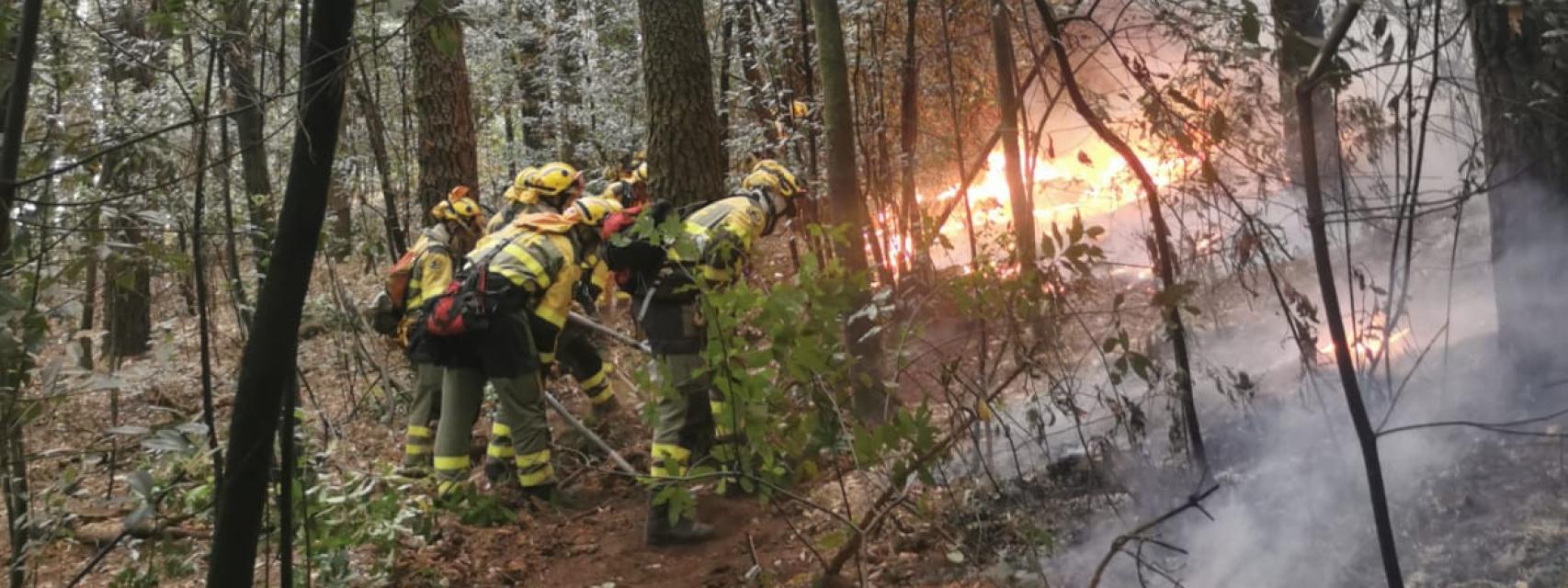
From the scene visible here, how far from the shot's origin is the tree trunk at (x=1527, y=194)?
4605 mm

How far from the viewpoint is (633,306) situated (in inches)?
249

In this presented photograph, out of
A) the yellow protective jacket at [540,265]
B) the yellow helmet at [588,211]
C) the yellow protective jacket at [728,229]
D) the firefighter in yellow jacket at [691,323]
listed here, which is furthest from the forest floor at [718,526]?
the yellow helmet at [588,211]

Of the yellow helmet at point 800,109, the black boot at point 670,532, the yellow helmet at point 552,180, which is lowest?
the black boot at point 670,532

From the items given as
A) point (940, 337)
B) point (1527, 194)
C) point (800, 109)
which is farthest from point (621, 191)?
point (1527, 194)

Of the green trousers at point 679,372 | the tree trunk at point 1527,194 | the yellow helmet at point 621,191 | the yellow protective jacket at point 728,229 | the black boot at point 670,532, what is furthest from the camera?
the yellow helmet at point 621,191

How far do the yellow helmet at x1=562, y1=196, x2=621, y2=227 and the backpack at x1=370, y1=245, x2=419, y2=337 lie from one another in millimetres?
1342

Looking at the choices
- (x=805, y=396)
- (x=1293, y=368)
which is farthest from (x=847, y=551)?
(x=1293, y=368)

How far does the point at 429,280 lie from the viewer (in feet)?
22.5

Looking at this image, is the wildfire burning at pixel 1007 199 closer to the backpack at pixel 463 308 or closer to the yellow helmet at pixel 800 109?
the yellow helmet at pixel 800 109

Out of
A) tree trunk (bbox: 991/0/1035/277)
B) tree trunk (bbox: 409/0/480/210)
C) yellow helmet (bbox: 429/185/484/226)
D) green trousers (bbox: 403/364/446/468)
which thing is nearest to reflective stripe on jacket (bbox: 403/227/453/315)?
yellow helmet (bbox: 429/185/484/226)

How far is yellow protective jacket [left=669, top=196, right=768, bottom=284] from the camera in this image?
532 centimetres

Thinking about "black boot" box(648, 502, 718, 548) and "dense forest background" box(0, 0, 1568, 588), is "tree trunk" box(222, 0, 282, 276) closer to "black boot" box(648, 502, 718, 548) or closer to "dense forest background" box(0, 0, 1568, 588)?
"dense forest background" box(0, 0, 1568, 588)

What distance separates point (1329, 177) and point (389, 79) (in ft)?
30.0

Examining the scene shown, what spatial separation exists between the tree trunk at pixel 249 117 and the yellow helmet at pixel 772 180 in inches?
103
